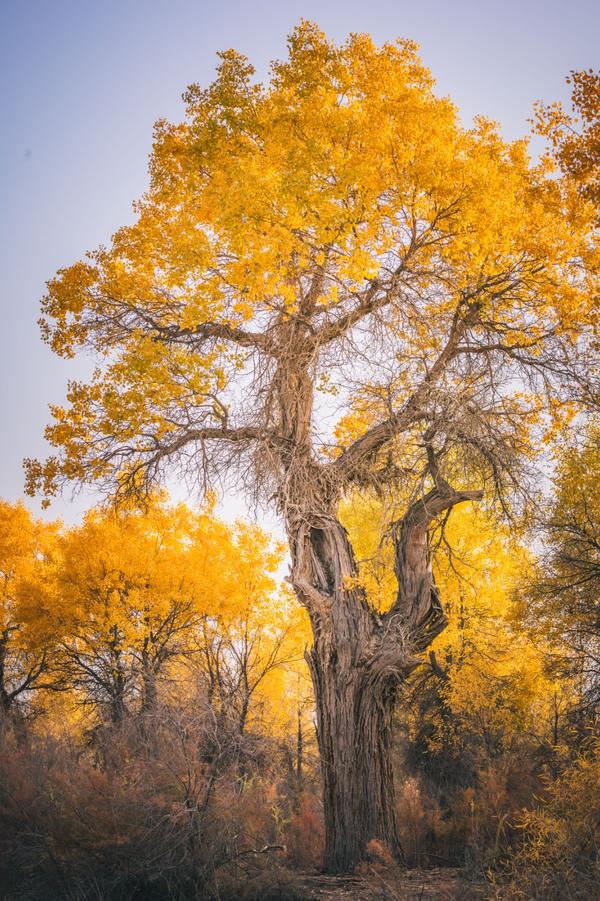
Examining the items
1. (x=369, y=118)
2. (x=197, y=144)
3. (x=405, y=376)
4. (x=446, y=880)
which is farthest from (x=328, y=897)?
(x=197, y=144)

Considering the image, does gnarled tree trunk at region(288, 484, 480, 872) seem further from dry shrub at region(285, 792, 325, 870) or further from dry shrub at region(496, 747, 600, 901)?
dry shrub at region(496, 747, 600, 901)

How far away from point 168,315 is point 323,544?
401 centimetres

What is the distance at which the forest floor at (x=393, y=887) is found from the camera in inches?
217

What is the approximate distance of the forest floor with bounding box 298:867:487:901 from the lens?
18.1ft

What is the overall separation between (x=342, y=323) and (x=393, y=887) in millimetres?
6725

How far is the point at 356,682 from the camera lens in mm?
8648

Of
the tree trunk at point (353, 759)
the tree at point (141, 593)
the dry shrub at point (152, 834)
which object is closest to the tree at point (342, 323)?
the tree trunk at point (353, 759)

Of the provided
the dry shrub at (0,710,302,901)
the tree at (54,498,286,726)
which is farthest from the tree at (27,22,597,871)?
the tree at (54,498,286,726)

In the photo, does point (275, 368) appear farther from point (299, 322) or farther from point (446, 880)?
point (446, 880)

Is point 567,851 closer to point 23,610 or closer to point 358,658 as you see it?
point 358,658

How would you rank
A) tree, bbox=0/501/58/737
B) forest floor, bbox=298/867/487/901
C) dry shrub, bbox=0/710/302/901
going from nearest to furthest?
forest floor, bbox=298/867/487/901
dry shrub, bbox=0/710/302/901
tree, bbox=0/501/58/737

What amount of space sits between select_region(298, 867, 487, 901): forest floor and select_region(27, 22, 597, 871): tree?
661 millimetres

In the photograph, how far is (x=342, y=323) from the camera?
9.46m

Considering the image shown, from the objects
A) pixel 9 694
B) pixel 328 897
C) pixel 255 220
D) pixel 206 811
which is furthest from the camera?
pixel 9 694
